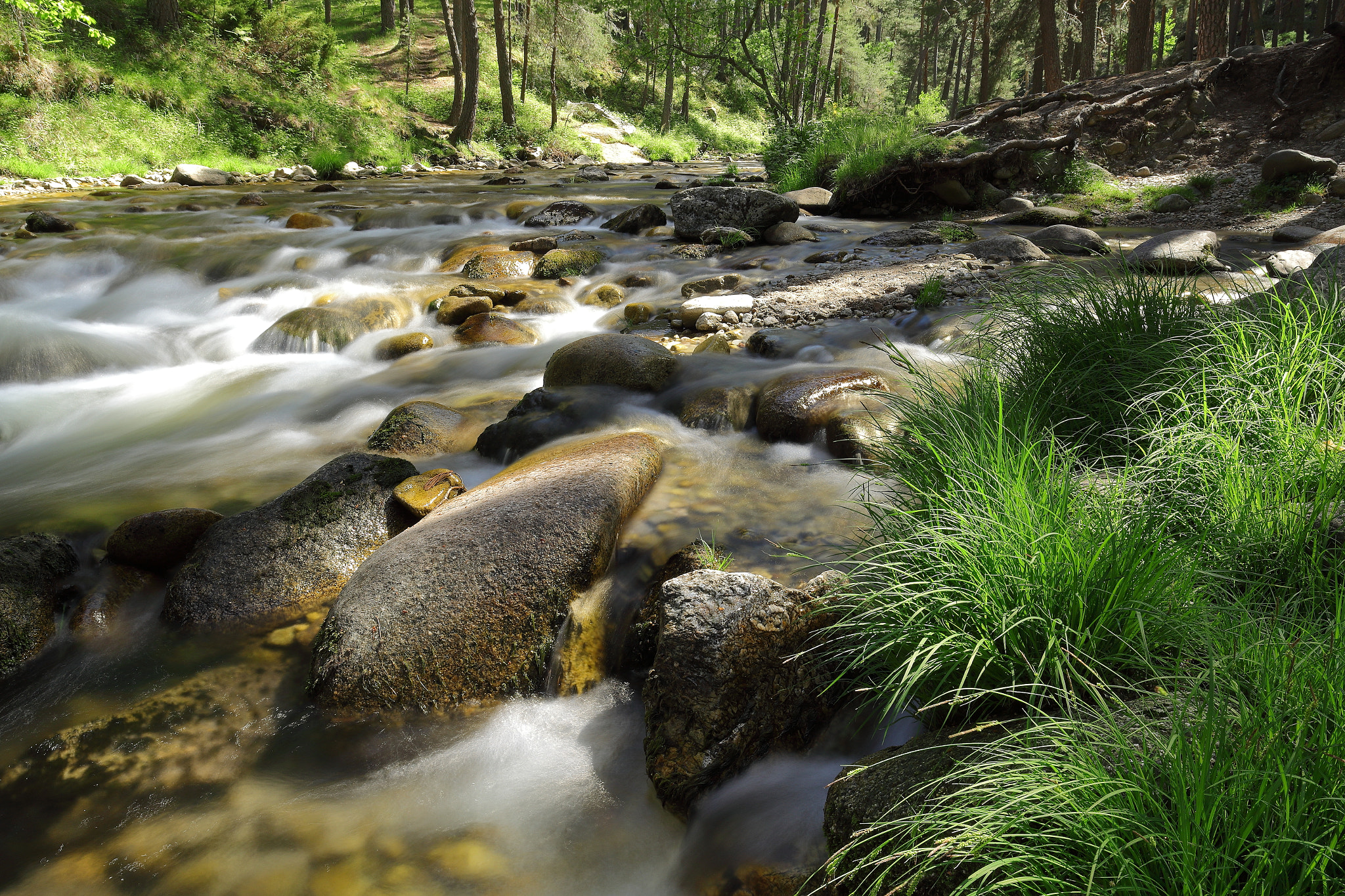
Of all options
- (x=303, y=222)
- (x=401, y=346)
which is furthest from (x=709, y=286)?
(x=303, y=222)

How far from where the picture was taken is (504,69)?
28656 mm

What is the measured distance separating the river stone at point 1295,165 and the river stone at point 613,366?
10.7m

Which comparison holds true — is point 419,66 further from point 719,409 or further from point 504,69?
point 719,409

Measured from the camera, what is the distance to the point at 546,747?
9.70 feet

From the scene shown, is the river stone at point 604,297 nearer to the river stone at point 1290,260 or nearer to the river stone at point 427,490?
the river stone at point 427,490

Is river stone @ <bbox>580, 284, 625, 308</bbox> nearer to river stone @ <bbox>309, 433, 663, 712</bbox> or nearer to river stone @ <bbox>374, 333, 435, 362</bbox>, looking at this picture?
river stone @ <bbox>374, 333, 435, 362</bbox>

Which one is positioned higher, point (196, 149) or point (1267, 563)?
point (196, 149)

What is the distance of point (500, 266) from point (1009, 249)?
6432 mm

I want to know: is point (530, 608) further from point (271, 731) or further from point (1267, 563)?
point (1267, 563)

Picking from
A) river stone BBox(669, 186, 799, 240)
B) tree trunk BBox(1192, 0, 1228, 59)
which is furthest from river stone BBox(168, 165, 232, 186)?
tree trunk BBox(1192, 0, 1228, 59)

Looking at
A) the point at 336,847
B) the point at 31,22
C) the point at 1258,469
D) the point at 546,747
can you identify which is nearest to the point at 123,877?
the point at 336,847

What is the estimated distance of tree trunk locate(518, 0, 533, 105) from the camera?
33463mm

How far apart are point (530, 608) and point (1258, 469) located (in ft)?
9.11

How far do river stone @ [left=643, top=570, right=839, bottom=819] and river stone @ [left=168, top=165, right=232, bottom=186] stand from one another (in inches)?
799
